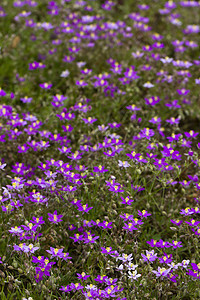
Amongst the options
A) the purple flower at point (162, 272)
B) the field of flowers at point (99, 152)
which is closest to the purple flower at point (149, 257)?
the field of flowers at point (99, 152)

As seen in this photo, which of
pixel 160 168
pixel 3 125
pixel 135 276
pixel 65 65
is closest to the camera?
pixel 135 276

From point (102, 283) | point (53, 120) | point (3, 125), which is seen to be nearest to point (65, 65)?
point (53, 120)

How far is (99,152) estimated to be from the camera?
13.5 ft

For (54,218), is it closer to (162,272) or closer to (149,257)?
(149,257)

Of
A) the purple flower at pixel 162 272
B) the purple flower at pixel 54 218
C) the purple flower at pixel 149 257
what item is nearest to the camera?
the purple flower at pixel 162 272

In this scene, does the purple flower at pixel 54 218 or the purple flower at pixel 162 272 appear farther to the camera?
the purple flower at pixel 54 218

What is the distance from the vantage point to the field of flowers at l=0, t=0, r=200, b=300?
3.10 m

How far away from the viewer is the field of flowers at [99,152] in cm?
310

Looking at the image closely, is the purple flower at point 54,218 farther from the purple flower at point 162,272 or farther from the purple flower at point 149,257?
the purple flower at point 162,272

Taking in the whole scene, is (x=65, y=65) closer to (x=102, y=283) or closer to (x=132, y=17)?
(x=132, y=17)

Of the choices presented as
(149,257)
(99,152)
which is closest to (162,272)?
(149,257)

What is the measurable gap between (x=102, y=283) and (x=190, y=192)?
1.59m

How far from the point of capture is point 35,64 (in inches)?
201

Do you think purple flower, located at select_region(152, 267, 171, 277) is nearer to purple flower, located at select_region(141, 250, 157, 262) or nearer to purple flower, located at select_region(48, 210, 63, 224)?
purple flower, located at select_region(141, 250, 157, 262)
